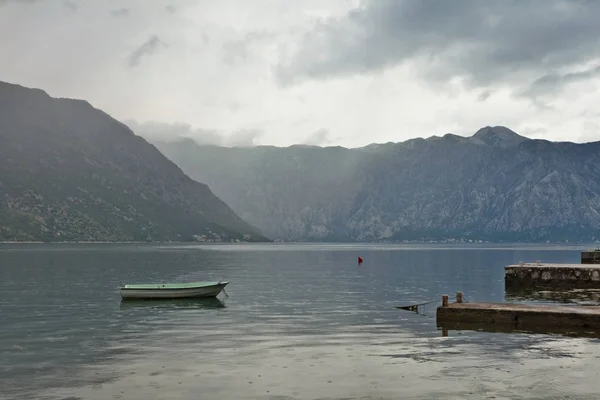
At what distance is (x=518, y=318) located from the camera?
4581cm

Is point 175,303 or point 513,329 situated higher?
point 513,329

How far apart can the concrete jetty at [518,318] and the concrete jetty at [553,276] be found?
1641 inches

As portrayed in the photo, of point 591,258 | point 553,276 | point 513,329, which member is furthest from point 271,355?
point 591,258

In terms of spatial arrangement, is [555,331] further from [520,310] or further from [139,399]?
[139,399]

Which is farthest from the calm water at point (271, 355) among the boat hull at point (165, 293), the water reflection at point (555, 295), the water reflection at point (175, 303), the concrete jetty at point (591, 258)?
the concrete jetty at point (591, 258)

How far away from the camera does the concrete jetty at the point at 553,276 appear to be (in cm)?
8524

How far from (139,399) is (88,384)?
422cm

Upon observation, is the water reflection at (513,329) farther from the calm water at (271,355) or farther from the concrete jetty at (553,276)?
the concrete jetty at (553,276)

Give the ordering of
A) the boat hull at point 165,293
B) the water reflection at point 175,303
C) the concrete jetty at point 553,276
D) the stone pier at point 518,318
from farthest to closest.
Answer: the concrete jetty at point 553,276 → the boat hull at point 165,293 → the water reflection at point 175,303 → the stone pier at point 518,318

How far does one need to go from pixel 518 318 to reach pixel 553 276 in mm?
47286

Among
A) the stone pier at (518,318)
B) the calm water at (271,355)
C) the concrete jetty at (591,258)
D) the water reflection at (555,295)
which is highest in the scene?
the concrete jetty at (591,258)

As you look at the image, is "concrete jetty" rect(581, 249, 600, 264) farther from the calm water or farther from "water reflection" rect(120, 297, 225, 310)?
"water reflection" rect(120, 297, 225, 310)

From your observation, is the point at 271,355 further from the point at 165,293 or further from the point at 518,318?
the point at 165,293

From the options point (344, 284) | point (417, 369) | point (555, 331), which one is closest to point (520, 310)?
point (555, 331)
